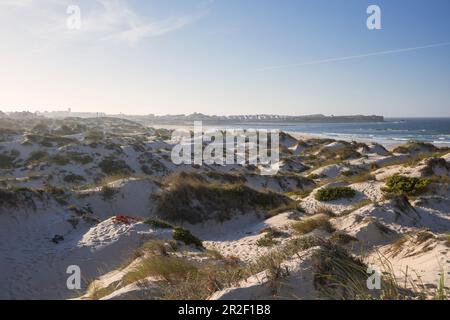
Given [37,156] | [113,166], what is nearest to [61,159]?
[113,166]

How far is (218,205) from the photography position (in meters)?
21.7

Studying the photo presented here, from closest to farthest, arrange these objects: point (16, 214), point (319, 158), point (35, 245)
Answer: point (35, 245) → point (16, 214) → point (319, 158)

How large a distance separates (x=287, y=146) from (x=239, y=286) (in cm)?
5790

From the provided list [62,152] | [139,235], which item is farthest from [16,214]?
[62,152]

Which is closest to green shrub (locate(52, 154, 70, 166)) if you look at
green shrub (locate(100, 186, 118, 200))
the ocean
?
green shrub (locate(100, 186, 118, 200))

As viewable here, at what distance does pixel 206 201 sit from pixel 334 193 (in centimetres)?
757

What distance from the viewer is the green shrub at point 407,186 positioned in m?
20.7

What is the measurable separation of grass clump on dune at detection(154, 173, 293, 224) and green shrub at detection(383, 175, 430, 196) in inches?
233

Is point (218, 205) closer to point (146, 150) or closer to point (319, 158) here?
point (146, 150)

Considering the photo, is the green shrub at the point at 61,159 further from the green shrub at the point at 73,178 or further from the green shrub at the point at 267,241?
the green shrub at the point at 267,241

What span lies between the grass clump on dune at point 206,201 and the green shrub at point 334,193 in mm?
2097

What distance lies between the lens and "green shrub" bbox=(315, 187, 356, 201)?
A: 2164 cm

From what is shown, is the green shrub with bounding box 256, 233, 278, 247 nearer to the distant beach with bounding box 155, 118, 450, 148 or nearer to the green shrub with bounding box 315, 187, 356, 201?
the green shrub with bounding box 315, 187, 356, 201

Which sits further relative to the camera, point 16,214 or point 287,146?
point 287,146
